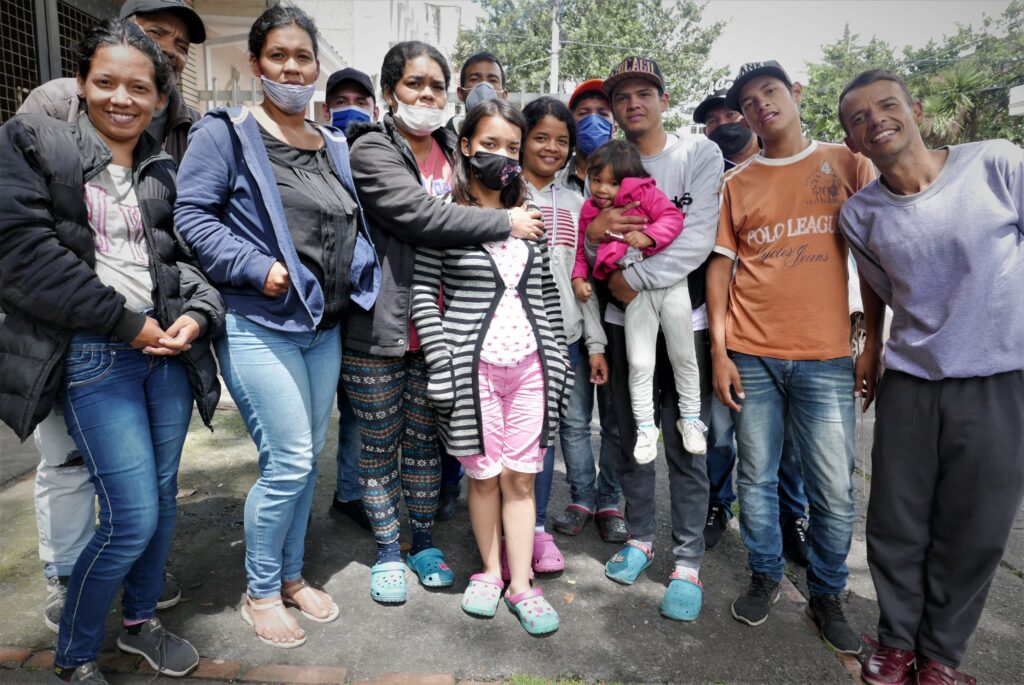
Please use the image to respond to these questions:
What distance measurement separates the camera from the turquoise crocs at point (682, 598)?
3.02 metres

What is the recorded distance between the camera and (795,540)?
3.64m

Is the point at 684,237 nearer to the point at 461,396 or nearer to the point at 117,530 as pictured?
the point at 461,396

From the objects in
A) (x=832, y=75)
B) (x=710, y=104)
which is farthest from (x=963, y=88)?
(x=710, y=104)

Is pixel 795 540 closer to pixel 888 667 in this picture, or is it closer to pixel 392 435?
pixel 888 667

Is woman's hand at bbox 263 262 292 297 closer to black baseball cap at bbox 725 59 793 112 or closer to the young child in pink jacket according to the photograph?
the young child in pink jacket

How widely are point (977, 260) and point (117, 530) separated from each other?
3139 millimetres

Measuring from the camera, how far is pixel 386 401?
120 inches

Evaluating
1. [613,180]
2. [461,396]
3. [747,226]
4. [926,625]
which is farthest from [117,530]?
[926,625]

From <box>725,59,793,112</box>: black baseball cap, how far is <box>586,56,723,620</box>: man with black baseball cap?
244 millimetres

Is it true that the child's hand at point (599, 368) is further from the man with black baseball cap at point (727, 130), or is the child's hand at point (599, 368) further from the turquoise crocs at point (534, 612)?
the man with black baseball cap at point (727, 130)

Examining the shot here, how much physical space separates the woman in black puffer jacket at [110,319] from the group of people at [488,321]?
10 millimetres

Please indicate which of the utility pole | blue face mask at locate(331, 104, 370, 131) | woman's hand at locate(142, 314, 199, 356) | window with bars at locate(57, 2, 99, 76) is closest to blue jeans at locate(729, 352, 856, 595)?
woman's hand at locate(142, 314, 199, 356)

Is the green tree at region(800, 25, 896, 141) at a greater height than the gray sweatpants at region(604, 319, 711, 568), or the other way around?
the green tree at region(800, 25, 896, 141)

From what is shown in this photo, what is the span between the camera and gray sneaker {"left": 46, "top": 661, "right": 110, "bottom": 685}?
233cm
